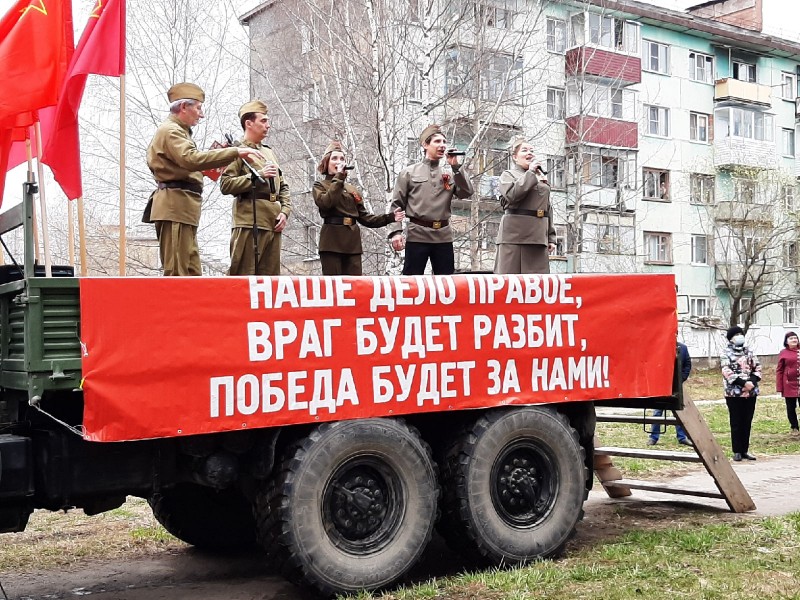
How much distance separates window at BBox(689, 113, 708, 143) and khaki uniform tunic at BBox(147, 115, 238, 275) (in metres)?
39.3

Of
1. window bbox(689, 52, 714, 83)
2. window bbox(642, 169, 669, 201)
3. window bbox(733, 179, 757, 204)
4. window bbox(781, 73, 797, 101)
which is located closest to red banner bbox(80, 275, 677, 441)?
window bbox(733, 179, 757, 204)

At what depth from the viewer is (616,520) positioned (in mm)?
9031

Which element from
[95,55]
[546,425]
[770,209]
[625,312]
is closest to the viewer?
[95,55]

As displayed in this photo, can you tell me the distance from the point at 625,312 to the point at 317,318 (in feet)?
8.75

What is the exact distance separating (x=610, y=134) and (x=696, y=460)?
3028 cm

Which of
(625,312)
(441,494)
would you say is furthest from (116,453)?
(625,312)

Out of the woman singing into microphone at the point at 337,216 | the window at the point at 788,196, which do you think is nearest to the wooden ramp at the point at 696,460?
the woman singing into microphone at the point at 337,216

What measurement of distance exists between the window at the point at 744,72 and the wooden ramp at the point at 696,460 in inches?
1581

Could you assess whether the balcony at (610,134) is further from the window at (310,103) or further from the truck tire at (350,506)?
the truck tire at (350,506)

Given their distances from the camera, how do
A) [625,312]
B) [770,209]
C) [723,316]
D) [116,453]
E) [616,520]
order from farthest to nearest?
1. [723,316]
2. [770,209]
3. [616,520]
4. [625,312]
5. [116,453]

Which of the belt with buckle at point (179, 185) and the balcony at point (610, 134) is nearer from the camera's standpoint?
the belt with buckle at point (179, 185)

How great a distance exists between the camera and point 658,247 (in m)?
42.9

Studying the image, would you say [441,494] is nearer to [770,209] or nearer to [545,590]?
[545,590]

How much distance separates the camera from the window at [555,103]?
110ft
